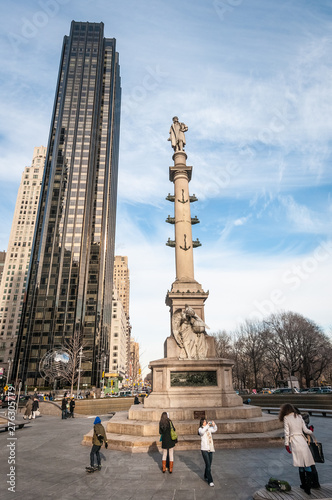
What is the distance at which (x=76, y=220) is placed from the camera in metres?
88.3

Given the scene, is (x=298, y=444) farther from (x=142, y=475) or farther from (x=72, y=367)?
(x=72, y=367)

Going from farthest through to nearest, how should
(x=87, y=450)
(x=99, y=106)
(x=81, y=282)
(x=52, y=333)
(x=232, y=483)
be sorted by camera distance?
(x=99, y=106), (x=81, y=282), (x=52, y=333), (x=87, y=450), (x=232, y=483)

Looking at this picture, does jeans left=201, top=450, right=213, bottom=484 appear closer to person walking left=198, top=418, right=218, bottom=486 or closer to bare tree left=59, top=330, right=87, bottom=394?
person walking left=198, top=418, right=218, bottom=486

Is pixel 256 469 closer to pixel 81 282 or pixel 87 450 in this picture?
pixel 87 450

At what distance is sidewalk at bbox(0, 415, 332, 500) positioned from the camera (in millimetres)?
6152

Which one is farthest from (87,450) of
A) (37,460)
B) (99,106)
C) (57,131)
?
(99,106)

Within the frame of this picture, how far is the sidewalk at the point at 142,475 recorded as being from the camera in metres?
6.15

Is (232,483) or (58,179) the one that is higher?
(58,179)

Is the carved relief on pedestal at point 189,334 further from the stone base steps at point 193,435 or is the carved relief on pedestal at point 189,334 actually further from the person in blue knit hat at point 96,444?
the person in blue knit hat at point 96,444

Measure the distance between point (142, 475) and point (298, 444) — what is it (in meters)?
4.03

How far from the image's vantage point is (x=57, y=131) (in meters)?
96.3

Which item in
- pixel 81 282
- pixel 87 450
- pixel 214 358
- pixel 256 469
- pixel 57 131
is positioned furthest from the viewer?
pixel 57 131

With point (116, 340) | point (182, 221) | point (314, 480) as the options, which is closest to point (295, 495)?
point (314, 480)

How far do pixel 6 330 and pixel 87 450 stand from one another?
131176 mm
